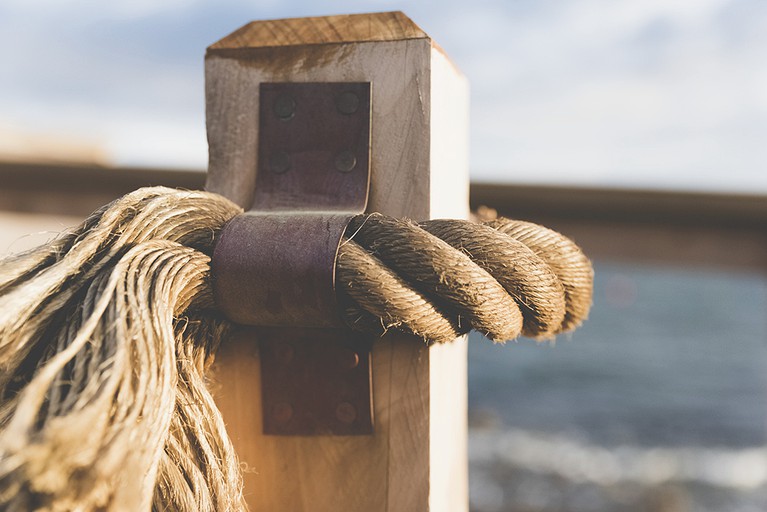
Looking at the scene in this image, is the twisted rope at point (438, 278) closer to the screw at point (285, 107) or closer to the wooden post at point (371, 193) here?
the wooden post at point (371, 193)

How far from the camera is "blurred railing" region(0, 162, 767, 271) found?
1.71 metres

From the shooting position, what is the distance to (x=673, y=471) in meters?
7.75

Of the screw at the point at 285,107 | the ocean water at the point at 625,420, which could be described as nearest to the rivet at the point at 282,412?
the screw at the point at 285,107

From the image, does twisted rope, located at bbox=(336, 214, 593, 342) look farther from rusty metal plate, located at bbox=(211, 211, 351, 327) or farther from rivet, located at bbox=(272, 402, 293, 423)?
rivet, located at bbox=(272, 402, 293, 423)

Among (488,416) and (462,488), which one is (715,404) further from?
(462,488)

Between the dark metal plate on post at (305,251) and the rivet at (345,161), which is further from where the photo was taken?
the rivet at (345,161)

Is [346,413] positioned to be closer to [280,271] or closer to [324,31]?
[280,271]

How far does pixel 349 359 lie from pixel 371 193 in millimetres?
207

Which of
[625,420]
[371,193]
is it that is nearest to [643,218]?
[371,193]

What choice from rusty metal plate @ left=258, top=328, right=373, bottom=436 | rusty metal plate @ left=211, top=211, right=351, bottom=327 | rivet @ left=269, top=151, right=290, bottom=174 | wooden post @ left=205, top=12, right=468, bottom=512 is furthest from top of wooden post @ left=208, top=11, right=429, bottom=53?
rusty metal plate @ left=258, top=328, right=373, bottom=436

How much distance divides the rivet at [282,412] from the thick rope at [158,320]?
0.11 m

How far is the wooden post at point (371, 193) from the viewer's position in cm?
83

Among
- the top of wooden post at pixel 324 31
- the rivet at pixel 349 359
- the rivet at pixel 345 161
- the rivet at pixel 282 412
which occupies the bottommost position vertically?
the rivet at pixel 282 412

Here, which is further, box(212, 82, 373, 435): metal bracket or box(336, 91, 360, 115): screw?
box(336, 91, 360, 115): screw
